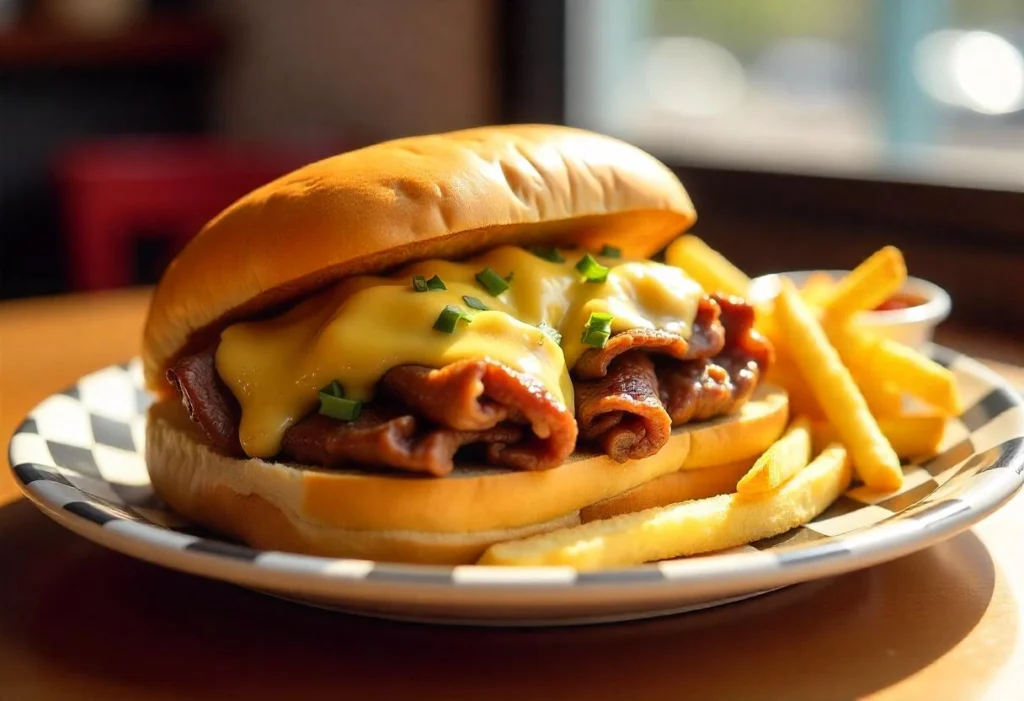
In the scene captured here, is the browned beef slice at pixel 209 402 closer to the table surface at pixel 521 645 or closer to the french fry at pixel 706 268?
the table surface at pixel 521 645

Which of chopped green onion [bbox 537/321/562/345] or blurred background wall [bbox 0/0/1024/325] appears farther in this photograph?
blurred background wall [bbox 0/0/1024/325]

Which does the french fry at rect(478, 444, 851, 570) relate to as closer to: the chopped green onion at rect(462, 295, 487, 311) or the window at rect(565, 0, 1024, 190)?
the chopped green onion at rect(462, 295, 487, 311)

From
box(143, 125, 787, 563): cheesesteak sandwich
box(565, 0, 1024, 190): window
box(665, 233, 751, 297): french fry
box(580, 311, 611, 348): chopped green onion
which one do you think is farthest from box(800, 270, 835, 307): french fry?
box(565, 0, 1024, 190): window

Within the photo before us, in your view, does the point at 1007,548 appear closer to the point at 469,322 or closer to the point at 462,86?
the point at 469,322

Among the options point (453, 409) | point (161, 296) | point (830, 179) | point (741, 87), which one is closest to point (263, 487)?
point (453, 409)

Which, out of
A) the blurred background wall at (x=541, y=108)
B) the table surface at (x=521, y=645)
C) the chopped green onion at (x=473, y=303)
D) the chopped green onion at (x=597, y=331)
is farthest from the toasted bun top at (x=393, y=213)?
the blurred background wall at (x=541, y=108)

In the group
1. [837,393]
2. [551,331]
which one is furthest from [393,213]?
[837,393]
